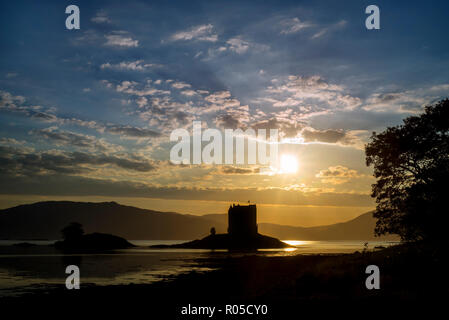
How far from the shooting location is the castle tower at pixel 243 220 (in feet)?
595

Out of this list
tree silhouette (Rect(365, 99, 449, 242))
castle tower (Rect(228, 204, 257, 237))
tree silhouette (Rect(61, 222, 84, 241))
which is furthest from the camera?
tree silhouette (Rect(61, 222, 84, 241))

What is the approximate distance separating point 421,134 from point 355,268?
41.6 feet

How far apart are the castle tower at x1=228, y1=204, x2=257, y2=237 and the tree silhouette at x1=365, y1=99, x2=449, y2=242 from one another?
147 meters

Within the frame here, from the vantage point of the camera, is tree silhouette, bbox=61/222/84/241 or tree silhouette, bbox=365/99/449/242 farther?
tree silhouette, bbox=61/222/84/241

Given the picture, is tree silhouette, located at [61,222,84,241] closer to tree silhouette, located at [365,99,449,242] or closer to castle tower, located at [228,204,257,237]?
castle tower, located at [228,204,257,237]

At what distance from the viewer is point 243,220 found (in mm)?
182500

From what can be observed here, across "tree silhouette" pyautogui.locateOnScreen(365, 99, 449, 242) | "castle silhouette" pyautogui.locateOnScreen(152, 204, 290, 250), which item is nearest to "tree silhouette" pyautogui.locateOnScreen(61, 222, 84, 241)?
"castle silhouette" pyautogui.locateOnScreen(152, 204, 290, 250)

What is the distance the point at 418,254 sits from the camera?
30391 millimetres

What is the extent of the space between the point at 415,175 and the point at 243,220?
152m

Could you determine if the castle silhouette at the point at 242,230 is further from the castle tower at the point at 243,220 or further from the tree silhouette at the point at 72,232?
the tree silhouette at the point at 72,232

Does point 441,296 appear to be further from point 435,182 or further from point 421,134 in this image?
point 421,134

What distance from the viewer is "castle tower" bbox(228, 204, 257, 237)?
7146 inches

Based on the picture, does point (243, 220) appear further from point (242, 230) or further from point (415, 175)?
point (415, 175)
